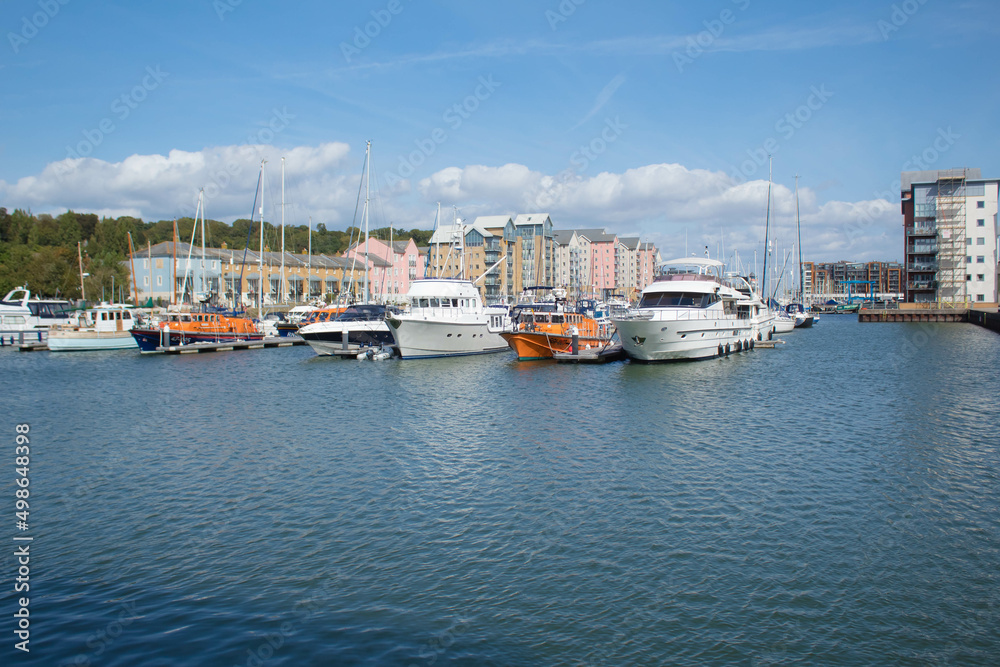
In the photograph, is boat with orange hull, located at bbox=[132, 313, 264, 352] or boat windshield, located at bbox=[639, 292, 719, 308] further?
boat with orange hull, located at bbox=[132, 313, 264, 352]

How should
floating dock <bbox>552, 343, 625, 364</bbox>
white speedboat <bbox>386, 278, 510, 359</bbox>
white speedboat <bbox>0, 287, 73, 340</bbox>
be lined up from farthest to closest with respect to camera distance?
1. white speedboat <bbox>0, 287, 73, 340</bbox>
2. white speedboat <bbox>386, 278, 510, 359</bbox>
3. floating dock <bbox>552, 343, 625, 364</bbox>

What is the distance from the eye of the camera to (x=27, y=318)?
66062 millimetres

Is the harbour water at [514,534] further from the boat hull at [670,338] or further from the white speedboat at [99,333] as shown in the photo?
the white speedboat at [99,333]

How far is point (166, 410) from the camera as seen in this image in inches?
1088

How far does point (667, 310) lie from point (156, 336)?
3937 centimetres

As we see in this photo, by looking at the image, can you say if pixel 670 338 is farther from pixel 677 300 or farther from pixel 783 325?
pixel 783 325

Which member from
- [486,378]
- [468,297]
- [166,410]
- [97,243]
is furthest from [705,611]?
[97,243]

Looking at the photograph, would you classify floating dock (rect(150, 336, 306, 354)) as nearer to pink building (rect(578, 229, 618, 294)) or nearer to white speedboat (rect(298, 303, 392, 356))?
white speedboat (rect(298, 303, 392, 356))

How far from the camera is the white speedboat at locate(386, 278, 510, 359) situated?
153 feet

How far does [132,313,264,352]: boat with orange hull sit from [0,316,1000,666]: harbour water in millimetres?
25796

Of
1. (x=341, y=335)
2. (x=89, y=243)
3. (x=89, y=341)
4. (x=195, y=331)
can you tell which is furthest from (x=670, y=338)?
(x=89, y=243)

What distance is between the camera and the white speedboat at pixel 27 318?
6346 cm

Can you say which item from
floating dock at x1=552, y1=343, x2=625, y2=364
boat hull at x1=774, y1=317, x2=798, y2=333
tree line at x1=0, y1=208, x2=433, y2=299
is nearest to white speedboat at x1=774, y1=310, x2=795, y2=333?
boat hull at x1=774, y1=317, x2=798, y2=333

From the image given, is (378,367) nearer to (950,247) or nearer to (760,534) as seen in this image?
(760,534)
